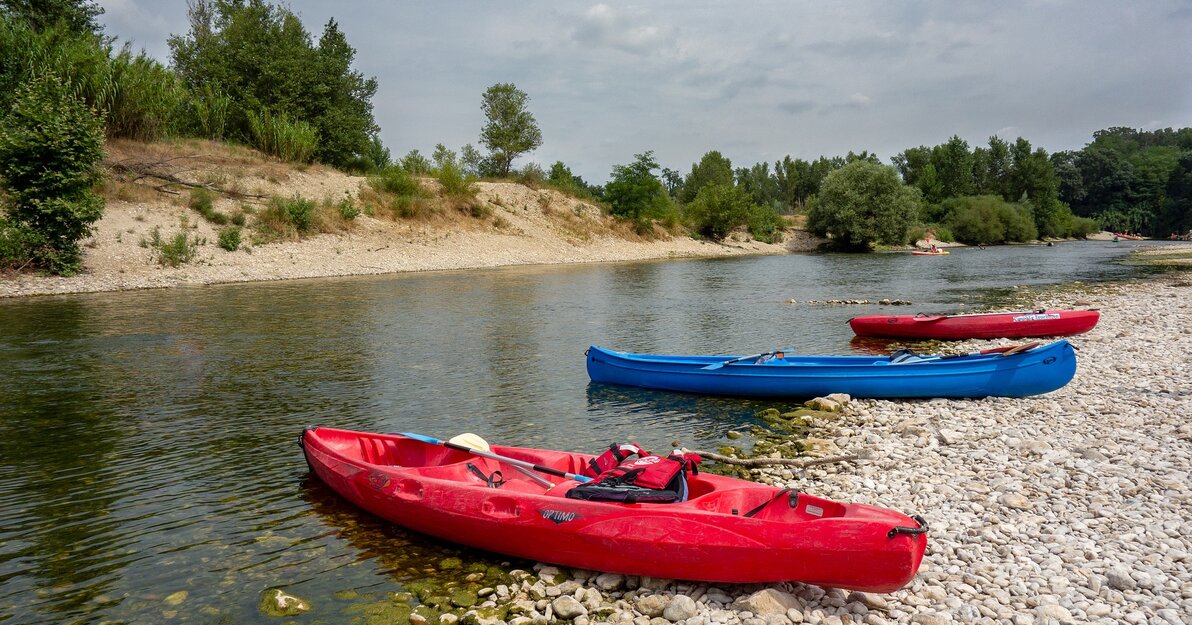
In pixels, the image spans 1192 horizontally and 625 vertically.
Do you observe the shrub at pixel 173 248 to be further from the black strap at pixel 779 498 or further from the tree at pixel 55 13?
the black strap at pixel 779 498

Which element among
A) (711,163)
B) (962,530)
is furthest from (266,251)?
(711,163)

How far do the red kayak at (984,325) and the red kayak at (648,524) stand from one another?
13930 mm

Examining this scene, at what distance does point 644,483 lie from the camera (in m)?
6.57

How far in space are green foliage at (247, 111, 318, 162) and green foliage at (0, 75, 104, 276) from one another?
1910 cm

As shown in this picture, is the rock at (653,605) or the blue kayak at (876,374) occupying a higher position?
the blue kayak at (876,374)

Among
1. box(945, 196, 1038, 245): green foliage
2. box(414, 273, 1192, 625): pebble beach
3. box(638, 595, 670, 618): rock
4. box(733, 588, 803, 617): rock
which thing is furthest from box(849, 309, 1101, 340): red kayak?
box(945, 196, 1038, 245): green foliage

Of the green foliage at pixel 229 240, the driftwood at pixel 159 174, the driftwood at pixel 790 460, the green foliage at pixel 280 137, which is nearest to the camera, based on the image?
the driftwood at pixel 790 460

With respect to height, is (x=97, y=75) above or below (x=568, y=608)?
above

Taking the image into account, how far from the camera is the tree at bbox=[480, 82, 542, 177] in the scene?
2692 inches

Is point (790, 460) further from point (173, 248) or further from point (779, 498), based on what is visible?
point (173, 248)

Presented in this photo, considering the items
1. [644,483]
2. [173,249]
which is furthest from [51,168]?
[644,483]

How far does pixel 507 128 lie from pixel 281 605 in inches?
2669

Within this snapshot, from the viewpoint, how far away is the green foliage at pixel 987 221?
94188mm

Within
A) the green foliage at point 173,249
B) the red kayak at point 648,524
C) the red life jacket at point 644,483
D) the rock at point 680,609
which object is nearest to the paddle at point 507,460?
the red kayak at point 648,524
